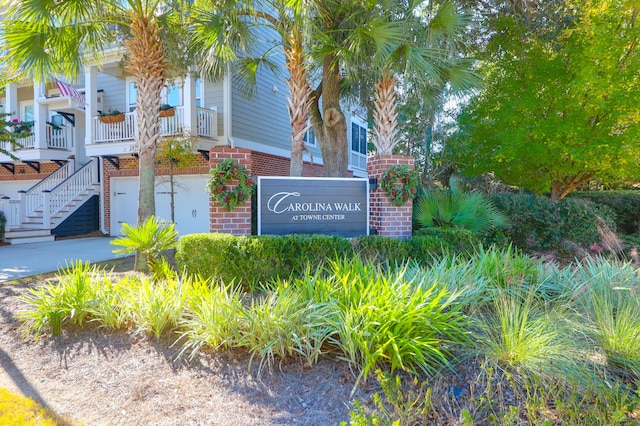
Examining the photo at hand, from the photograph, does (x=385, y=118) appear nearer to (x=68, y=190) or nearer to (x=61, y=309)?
(x=61, y=309)

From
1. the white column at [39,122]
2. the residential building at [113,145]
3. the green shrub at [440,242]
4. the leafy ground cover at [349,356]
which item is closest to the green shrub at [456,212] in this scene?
the green shrub at [440,242]

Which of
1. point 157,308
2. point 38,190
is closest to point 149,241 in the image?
point 157,308

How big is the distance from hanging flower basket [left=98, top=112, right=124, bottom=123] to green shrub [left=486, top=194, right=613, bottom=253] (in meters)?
10.8

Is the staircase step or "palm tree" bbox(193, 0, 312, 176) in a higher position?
"palm tree" bbox(193, 0, 312, 176)

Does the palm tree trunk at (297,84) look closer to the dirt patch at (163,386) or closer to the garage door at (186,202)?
the garage door at (186,202)

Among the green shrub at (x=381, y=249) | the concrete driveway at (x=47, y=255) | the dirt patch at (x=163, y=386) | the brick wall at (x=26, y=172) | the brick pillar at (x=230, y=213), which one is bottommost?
the dirt patch at (x=163, y=386)

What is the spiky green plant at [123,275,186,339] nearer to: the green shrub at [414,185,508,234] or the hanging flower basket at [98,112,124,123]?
the green shrub at [414,185,508,234]

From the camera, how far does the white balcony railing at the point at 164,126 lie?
11414 millimetres

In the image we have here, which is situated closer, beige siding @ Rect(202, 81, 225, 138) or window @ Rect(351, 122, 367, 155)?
beige siding @ Rect(202, 81, 225, 138)

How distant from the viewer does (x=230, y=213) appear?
6.50m

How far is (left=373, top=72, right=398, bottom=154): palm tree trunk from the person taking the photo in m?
7.66

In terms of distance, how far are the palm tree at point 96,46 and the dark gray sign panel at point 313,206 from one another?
267 cm

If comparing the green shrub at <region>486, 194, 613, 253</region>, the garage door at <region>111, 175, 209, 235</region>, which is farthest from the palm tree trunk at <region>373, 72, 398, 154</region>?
the garage door at <region>111, 175, 209, 235</region>

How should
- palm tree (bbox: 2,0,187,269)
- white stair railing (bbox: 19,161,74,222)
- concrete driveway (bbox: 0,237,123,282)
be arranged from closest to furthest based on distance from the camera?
palm tree (bbox: 2,0,187,269)
concrete driveway (bbox: 0,237,123,282)
white stair railing (bbox: 19,161,74,222)
